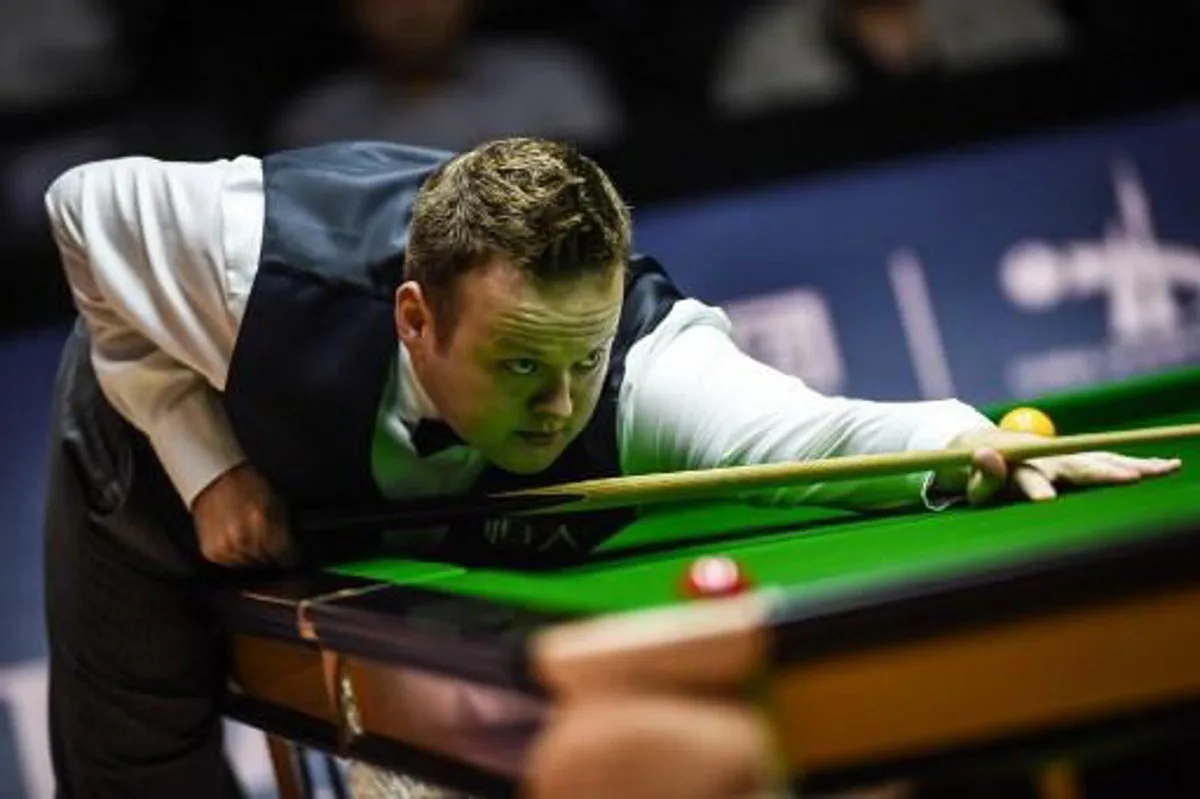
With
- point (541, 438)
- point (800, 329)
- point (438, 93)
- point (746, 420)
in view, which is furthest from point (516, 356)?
point (438, 93)

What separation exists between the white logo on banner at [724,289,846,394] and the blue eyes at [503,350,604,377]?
2.29 meters

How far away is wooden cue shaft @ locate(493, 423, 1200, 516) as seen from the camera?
8.26 feet

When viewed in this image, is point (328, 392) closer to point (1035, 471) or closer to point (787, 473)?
point (787, 473)

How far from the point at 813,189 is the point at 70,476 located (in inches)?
93.5

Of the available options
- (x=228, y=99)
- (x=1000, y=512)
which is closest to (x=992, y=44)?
(x=228, y=99)

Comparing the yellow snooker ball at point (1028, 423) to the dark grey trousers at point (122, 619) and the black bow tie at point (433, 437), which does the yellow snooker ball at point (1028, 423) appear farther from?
the dark grey trousers at point (122, 619)

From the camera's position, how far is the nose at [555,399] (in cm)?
258

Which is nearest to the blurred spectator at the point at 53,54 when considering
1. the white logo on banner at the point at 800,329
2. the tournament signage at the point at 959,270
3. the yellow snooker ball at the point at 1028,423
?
the tournament signage at the point at 959,270

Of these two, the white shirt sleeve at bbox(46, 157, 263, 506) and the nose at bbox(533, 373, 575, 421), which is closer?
the nose at bbox(533, 373, 575, 421)

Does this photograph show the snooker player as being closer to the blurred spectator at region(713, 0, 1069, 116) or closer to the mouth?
the mouth

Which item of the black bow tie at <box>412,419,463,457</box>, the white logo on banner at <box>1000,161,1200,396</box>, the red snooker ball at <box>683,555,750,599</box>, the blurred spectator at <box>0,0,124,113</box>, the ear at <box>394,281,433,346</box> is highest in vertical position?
the blurred spectator at <box>0,0,124,113</box>

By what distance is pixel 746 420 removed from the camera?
9.09 feet

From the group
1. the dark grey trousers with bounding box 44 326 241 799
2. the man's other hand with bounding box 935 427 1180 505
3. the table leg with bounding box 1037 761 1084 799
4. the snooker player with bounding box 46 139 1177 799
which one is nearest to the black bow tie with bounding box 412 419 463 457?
the snooker player with bounding box 46 139 1177 799

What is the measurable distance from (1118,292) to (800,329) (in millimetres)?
765
